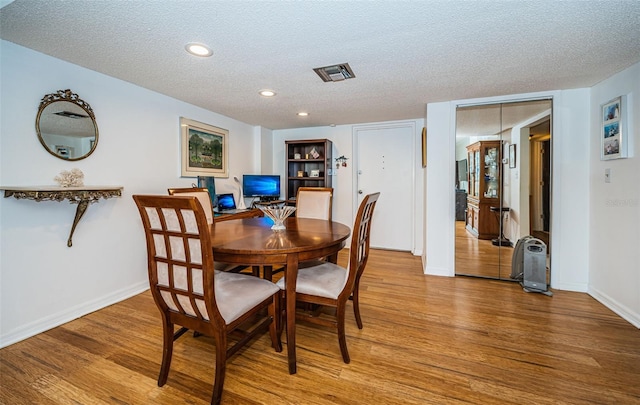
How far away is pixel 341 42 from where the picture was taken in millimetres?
1877

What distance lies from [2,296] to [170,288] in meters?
1.53

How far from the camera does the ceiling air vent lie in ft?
7.48

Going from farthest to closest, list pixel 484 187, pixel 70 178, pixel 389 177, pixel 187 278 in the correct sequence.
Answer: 1. pixel 389 177
2. pixel 484 187
3. pixel 70 178
4. pixel 187 278

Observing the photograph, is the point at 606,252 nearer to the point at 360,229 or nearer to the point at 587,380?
the point at 587,380

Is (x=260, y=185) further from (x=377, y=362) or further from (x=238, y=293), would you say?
(x=377, y=362)

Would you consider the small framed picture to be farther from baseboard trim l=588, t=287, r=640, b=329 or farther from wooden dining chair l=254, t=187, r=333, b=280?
wooden dining chair l=254, t=187, r=333, b=280

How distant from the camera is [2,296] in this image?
1907mm

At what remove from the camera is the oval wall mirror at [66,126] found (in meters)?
2.09

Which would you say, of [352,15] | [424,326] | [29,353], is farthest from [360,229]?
[29,353]

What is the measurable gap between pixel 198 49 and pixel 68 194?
4.69ft

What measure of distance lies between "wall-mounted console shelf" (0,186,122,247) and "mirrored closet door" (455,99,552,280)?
11.8ft

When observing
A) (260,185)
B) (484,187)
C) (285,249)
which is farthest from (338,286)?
(260,185)

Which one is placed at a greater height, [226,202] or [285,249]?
[226,202]

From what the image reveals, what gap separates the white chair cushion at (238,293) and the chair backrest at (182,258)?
9cm
